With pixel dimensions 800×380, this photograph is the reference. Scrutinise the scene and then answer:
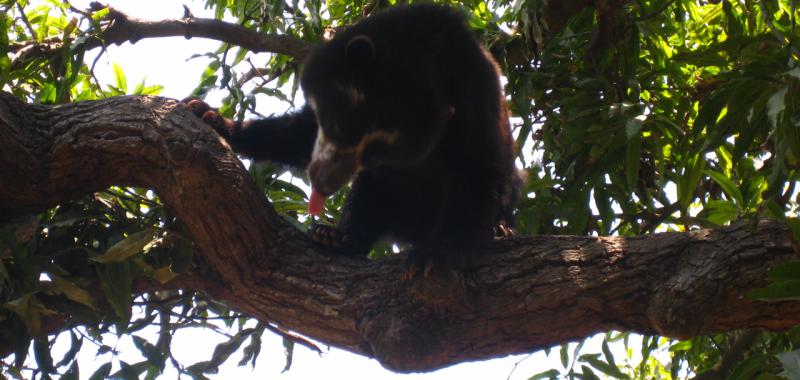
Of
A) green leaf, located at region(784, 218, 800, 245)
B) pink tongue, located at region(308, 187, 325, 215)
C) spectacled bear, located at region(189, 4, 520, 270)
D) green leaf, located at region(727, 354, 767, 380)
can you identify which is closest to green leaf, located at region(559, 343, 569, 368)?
spectacled bear, located at region(189, 4, 520, 270)

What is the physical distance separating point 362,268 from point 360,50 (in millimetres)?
969

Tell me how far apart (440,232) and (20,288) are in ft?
5.56

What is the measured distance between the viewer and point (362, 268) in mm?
3547

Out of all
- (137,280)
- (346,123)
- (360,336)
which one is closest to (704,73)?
(346,123)

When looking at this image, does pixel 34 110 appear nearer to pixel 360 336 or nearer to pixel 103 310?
pixel 103 310

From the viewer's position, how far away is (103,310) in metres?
3.65

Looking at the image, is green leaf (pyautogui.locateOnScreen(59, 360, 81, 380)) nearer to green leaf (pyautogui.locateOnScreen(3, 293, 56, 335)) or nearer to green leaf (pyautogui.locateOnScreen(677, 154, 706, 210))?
green leaf (pyautogui.locateOnScreen(3, 293, 56, 335))

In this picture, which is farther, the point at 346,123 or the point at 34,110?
the point at 346,123

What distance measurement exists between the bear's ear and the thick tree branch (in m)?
0.73

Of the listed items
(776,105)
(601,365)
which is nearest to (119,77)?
(601,365)

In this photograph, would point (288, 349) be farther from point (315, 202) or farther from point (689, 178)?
point (689, 178)

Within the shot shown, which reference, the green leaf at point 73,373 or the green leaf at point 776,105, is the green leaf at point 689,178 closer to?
the green leaf at point 776,105

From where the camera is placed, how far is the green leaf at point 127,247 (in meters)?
3.33

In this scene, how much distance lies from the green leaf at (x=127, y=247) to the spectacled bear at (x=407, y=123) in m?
0.73
